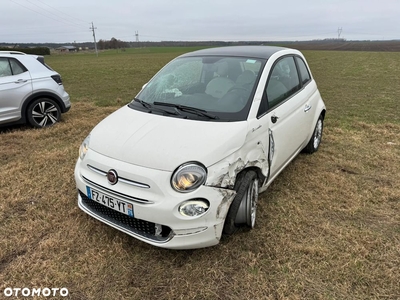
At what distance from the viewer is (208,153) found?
2430 millimetres

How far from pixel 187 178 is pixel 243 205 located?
625mm

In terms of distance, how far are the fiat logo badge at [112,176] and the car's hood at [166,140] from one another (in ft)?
0.42

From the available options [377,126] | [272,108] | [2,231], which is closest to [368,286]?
[272,108]

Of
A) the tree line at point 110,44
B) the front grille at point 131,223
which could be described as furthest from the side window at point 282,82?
the tree line at point 110,44

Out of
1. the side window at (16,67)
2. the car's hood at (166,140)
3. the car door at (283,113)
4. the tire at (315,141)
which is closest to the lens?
the car's hood at (166,140)

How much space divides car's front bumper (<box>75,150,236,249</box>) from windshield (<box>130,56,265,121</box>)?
79cm

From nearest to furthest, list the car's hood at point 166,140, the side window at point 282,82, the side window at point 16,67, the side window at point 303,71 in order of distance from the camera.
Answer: the car's hood at point 166,140
the side window at point 282,82
the side window at point 303,71
the side window at point 16,67

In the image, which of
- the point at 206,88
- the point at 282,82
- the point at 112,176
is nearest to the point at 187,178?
the point at 112,176

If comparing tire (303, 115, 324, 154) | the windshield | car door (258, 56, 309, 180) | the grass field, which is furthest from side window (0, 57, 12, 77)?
tire (303, 115, 324, 154)

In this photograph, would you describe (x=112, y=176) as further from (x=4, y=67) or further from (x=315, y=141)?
(x=4, y=67)

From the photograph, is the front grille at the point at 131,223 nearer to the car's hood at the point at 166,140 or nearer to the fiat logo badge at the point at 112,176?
the fiat logo badge at the point at 112,176

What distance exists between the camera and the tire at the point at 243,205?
8.32 feet

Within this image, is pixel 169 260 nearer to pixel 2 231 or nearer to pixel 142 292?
pixel 142 292

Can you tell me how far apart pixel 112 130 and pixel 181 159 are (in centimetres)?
88
